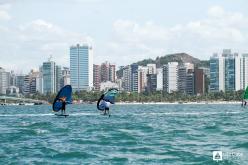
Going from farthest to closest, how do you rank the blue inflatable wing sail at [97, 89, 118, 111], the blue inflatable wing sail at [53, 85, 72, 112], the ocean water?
the blue inflatable wing sail at [97, 89, 118, 111], the blue inflatable wing sail at [53, 85, 72, 112], the ocean water

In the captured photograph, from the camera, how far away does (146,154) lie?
106ft

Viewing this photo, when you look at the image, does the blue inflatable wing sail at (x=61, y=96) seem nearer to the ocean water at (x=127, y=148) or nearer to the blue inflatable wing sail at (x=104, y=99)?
the blue inflatable wing sail at (x=104, y=99)

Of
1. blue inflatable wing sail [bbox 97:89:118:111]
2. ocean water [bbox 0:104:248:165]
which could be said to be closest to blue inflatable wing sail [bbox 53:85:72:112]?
blue inflatable wing sail [bbox 97:89:118:111]

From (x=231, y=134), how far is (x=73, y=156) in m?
14.6

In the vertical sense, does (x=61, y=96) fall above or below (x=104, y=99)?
above

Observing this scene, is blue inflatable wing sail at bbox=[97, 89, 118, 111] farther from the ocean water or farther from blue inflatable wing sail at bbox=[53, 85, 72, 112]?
the ocean water

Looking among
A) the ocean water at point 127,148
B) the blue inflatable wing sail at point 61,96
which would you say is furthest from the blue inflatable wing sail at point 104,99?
the ocean water at point 127,148

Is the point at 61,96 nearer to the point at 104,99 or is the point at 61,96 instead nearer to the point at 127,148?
the point at 104,99

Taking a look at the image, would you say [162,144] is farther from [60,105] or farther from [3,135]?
[60,105]

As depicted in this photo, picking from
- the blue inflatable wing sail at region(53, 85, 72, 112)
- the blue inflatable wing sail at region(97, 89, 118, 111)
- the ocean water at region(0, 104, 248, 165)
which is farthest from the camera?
the blue inflatable wing sail at region(97, 89, 118, 111)

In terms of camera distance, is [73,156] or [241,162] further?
[73,156]

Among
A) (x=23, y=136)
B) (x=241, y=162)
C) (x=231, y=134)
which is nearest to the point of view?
(x=241, y=162)

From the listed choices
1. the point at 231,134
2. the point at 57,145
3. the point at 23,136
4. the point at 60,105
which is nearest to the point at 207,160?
the point at 57,145

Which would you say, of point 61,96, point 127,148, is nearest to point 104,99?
point 61,96
